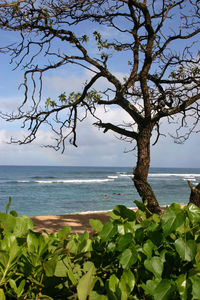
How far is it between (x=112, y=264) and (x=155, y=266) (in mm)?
181

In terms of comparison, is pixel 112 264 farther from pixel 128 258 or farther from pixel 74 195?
pixel 74 195

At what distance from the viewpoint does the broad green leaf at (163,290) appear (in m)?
0.91

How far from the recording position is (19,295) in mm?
970

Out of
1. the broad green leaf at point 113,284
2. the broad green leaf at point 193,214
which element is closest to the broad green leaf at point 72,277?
the broad green leaf at point 113,284

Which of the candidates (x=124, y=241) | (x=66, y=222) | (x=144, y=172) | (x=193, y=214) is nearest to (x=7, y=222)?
(x=124, y=241)

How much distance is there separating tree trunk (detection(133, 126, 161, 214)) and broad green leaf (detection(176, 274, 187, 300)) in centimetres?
574

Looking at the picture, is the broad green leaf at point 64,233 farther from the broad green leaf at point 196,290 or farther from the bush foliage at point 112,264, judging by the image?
the broad green leaf at point 196,290

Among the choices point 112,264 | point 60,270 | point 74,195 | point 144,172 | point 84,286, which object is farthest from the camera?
point 74,195

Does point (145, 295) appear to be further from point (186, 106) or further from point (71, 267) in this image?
point (186, 106)

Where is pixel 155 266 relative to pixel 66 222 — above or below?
above

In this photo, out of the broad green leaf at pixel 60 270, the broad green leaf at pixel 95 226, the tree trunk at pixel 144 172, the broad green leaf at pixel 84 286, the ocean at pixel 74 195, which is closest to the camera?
the broad green leaf at pixel 84 286

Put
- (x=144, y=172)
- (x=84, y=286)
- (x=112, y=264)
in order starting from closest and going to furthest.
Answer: (x=84, y=286) → (x=112, y=264) → (x=144, y=172)

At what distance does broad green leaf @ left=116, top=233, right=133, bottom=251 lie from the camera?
1.01m

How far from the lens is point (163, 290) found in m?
0.91
